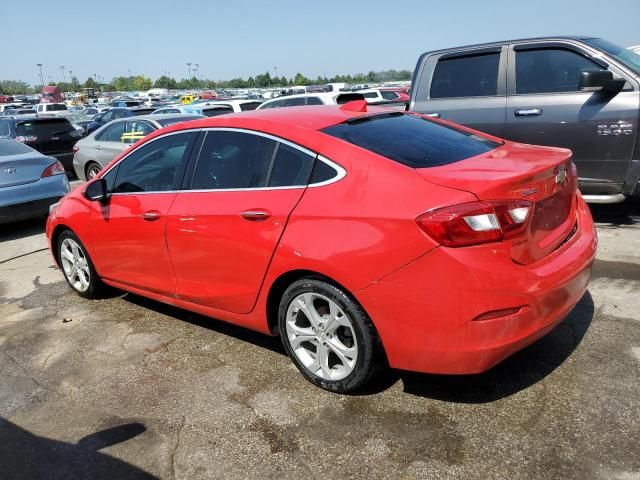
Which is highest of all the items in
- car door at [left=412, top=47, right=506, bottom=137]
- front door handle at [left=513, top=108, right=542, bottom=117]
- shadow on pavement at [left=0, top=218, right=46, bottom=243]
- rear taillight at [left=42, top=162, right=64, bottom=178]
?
car door at [left=412, top=47, right=506, bottom=137]

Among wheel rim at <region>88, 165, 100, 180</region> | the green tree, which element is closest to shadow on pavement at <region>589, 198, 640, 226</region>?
wheel rim at <region>88, 165, 100, 180</region>

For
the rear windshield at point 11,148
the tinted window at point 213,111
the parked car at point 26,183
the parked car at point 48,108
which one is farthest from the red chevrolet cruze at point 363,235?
the parked car at point 48,108

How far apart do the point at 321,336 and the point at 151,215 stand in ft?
5.21

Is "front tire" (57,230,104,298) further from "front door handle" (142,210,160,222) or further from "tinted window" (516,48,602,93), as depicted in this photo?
"tinted window" (516,48,602,93)

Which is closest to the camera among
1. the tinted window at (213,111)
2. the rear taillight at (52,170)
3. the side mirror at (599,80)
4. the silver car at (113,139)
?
the side mirror at (599,80)

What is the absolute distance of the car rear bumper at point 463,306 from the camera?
2426 millimetres

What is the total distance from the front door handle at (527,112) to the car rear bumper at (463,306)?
11.5 feet

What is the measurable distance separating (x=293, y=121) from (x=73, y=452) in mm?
2140

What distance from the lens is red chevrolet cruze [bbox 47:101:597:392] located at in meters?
2.47

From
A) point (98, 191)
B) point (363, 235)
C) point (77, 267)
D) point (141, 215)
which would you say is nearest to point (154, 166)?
point (141, 215)

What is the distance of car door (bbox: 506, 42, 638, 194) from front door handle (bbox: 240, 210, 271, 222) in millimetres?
3807

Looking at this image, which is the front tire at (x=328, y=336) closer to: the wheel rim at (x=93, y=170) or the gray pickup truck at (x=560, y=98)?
the gray pickup truck at (x=560, y=98)

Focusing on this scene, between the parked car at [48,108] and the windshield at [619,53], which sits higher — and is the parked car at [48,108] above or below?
below

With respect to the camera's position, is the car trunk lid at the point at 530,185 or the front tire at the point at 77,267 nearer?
the car trunk lid at the point at 530,185
